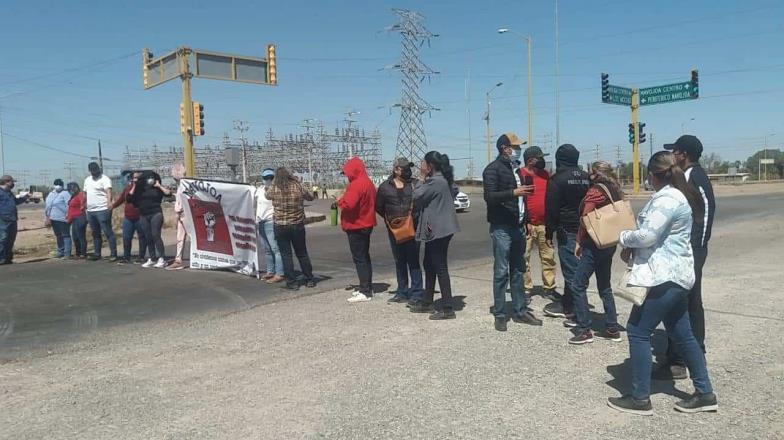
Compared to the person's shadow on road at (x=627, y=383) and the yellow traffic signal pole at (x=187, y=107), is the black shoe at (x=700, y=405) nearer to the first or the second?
the person's shadow on road at (x=627, y=383)

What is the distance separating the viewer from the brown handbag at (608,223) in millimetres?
5250

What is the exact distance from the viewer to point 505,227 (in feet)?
19.9

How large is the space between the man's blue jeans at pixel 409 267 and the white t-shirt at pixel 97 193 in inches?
269

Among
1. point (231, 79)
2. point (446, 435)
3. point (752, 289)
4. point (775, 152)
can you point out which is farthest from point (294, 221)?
point (775, 152)

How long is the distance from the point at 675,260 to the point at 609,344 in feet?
6.07

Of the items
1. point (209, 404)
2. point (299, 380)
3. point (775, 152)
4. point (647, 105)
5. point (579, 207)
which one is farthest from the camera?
point (775, 152)

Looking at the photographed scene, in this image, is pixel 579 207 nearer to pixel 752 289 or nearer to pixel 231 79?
pixel 752 289

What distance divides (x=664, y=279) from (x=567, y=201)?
7.85 ft

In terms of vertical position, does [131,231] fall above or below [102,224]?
below

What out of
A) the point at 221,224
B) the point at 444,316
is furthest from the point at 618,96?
the point at 444,316

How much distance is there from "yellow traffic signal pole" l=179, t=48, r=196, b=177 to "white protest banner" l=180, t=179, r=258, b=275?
955 centimetres

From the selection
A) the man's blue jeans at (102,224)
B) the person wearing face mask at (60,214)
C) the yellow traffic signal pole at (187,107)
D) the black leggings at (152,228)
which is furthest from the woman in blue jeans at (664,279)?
the yellow traffic signal pole at (187,107)

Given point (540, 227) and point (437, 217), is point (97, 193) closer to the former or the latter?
point (437, 217)

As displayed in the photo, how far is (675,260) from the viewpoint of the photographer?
3.89m
